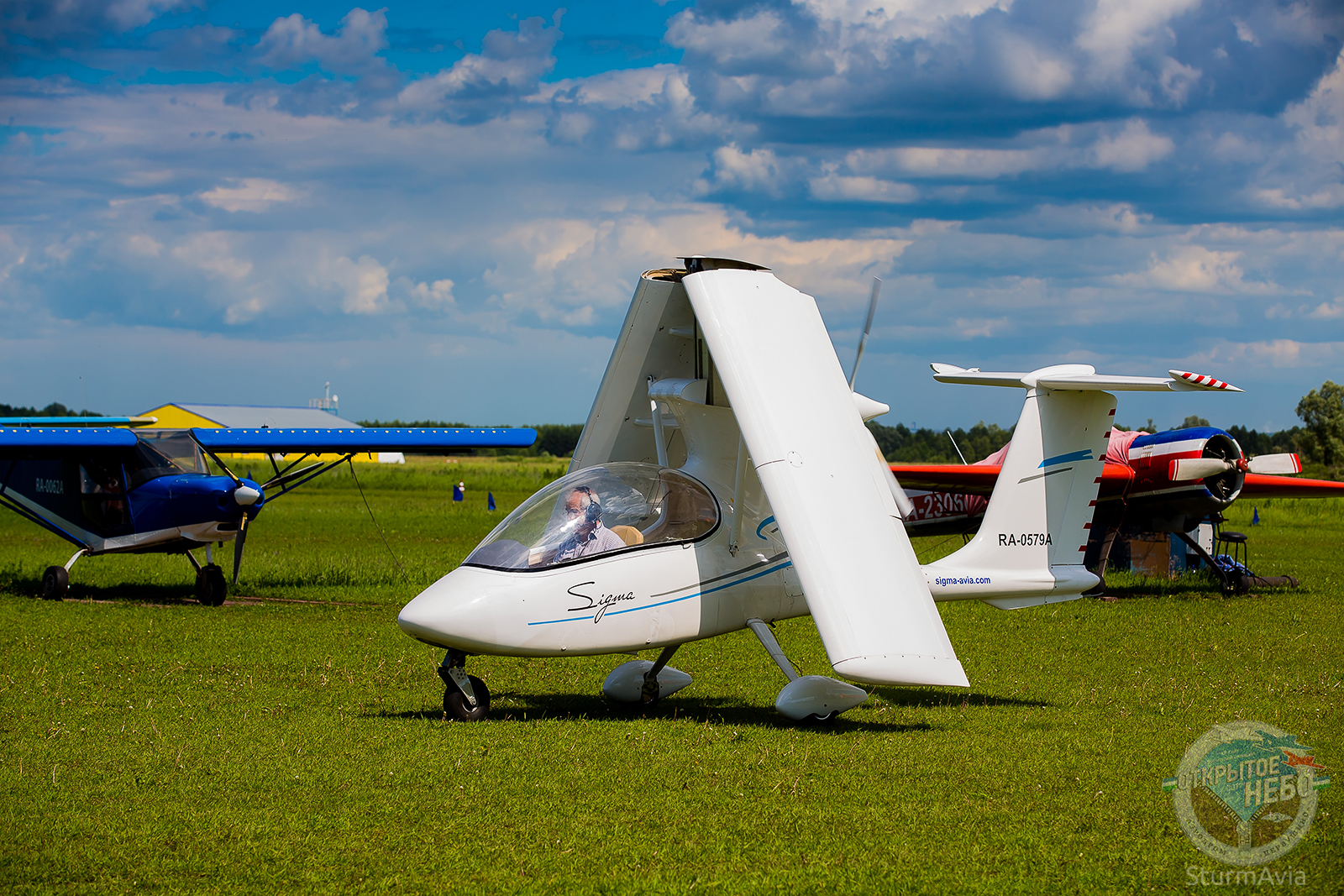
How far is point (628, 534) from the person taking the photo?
8.01 meters

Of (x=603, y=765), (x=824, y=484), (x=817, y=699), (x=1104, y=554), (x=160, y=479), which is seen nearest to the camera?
(x=603, y=765)

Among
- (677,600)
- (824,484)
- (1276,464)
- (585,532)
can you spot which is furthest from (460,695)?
(1276,464)

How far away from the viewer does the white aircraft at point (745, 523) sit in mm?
6824

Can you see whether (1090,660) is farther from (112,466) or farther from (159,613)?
(112,466)

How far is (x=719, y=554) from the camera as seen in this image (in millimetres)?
8188

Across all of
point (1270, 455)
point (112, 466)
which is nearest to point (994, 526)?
point (1270, 455)

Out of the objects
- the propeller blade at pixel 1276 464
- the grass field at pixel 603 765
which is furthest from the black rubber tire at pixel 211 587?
the propeller blade at pixel 1276 464

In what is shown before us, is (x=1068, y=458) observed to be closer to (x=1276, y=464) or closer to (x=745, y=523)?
(x=745, y=523)

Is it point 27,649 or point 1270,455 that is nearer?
point 27,649

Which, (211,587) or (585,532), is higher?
(585,532)

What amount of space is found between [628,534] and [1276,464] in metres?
15.5

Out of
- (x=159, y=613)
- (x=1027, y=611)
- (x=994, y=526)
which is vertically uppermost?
(x=994, y=526)

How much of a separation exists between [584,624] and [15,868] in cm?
366

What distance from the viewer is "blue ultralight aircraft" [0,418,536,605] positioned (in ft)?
55.1
